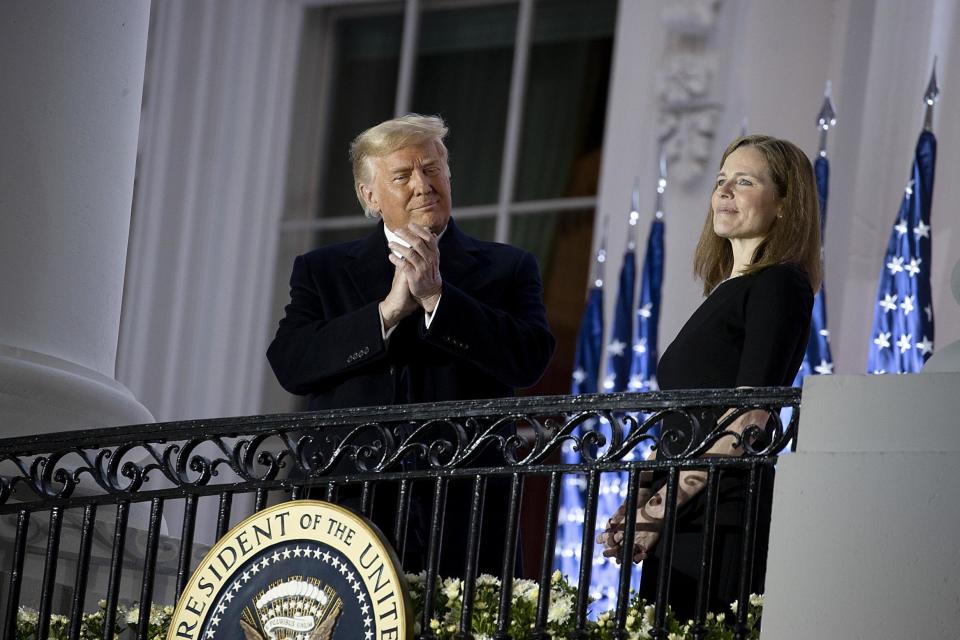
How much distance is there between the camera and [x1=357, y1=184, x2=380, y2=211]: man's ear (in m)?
4.66

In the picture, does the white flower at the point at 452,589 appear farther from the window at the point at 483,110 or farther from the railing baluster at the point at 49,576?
the window at the point at 483,110

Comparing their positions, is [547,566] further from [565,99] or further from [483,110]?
[483,110]

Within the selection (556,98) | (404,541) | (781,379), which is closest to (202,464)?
(404,541)

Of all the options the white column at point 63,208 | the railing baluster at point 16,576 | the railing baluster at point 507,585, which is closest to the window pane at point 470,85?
the white column at point 63,208

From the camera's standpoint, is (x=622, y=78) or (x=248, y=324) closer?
(x=622, y=78)

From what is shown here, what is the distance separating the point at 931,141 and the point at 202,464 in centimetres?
531

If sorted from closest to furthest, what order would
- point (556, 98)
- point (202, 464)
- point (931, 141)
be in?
point (202, 464), point (931, 141), point (556, 98)

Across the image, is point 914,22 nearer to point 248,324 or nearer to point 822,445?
point 248,324

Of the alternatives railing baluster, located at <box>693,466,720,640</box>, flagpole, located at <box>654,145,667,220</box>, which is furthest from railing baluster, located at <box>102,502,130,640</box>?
flagpole, located at <box>654,145,667,220</box>

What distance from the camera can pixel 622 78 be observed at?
1052 centimetres

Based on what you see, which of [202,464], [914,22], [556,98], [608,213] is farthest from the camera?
[556,98]

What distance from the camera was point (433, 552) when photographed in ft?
12.9

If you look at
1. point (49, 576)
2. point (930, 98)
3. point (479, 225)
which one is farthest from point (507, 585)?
point (479, 225)

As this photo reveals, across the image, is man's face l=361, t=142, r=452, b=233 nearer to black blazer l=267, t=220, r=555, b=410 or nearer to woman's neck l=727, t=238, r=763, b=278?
black blazer l=267, t=220, r=555, b=410
